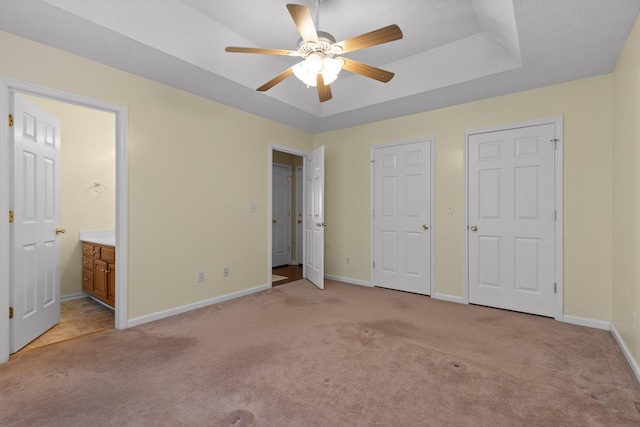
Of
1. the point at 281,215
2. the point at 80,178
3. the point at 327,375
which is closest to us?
the point at 327,375

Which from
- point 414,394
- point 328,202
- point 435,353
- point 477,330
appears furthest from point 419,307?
point 328,202

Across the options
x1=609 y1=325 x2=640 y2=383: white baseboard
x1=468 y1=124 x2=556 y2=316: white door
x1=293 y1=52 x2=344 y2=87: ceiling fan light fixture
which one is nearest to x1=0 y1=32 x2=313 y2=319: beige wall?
x1=293 y1=52 x2=344 y2=87: ceiling fan light fixture

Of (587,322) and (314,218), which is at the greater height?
(314,218)

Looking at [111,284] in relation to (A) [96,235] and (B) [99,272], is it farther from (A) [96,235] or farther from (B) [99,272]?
(A) [96,235]

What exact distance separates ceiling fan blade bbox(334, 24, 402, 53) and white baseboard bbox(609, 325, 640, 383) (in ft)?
8.86

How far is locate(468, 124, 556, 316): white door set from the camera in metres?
3.26

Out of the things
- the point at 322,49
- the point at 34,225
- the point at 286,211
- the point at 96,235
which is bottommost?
the point at 96,235

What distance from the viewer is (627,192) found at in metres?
2.35

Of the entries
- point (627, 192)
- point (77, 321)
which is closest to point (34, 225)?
point (77, 321)

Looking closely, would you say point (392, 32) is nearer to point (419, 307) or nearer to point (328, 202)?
point (419, 307)

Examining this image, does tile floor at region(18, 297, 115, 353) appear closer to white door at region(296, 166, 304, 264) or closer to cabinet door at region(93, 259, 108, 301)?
cabinet door at region(93, 259, 108, 301)

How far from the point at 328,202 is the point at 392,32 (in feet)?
10.9

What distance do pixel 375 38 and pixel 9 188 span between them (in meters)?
2.88

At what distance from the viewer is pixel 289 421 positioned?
1636mm
